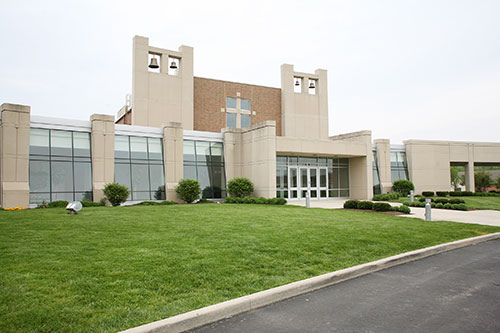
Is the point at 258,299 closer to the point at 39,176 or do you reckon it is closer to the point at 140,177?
the point at 39,176

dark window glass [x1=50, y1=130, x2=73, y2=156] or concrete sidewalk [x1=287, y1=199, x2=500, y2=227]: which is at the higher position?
dark window glass [x1=50, y1=130, x2=73, y2=156]

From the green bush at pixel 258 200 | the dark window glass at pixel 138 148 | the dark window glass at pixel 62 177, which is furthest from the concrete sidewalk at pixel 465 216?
the dark window glass at pixel 62 177

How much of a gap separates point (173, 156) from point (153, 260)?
62.1 ft

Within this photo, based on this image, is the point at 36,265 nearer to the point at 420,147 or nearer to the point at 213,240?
the point at 213,240

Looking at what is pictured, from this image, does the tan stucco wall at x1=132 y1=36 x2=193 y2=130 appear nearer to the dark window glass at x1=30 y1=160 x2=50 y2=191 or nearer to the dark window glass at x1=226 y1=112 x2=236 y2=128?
the dark window glass at x1=226 y1=112 x2=236 y2=128

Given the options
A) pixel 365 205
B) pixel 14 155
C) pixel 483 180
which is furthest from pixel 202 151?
pixel 483 180

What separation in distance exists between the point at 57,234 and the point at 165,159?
1619 cm

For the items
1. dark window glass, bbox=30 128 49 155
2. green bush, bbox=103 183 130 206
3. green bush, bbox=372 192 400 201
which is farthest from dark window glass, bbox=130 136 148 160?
green bush, bbox=372 192 400 201

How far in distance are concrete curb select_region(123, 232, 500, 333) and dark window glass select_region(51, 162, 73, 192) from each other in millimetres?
19668

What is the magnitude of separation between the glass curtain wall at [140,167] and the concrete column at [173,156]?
1.67 ft

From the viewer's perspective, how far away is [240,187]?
25.5 meters

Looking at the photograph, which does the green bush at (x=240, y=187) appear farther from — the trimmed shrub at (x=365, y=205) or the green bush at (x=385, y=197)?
the green bush at (x=385, y=197)

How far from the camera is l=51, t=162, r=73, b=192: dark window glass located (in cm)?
2158

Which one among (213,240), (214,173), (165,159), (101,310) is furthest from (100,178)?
(101,310)
